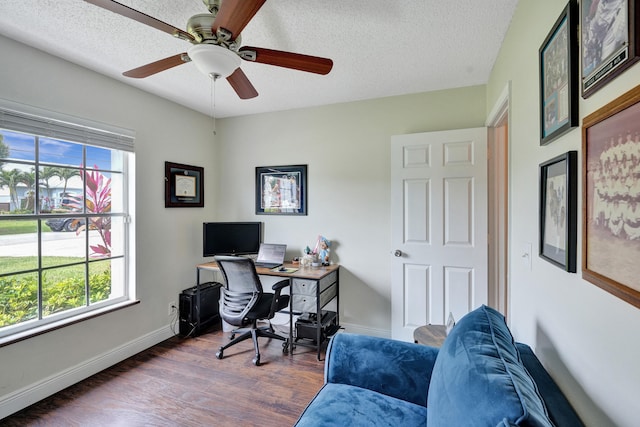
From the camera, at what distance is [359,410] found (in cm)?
127

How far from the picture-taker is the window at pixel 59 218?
6.36 ft

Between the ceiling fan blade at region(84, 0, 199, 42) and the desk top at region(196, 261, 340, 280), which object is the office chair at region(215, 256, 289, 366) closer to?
the desk top at region(196, 261, 340, 280)

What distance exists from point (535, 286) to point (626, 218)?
2.51 feet

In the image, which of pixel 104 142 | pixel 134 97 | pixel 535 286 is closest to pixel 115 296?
pixel 104 142

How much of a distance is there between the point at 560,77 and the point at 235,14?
1257 mm

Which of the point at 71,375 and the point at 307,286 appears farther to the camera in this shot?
the point at 307,286

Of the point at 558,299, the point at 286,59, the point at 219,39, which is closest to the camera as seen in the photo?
the point at 558,299

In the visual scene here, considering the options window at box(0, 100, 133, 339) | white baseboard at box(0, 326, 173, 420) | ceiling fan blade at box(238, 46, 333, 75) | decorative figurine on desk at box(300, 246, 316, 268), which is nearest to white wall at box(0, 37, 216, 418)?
white baseboard at box(0, 326, 173, 420)

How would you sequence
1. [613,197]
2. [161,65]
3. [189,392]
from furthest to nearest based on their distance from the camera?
[189,392]
[161,65]
[613,197]

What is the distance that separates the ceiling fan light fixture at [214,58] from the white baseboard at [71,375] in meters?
2.41

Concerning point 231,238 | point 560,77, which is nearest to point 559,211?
point 560,77

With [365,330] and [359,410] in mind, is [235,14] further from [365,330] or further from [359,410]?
[365,330]

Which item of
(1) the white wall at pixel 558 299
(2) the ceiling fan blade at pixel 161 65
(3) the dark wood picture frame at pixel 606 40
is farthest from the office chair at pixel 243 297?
(3) the dark wood picture frame at pixel 606 40

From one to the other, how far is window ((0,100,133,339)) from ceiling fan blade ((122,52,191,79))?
35.5 inches
